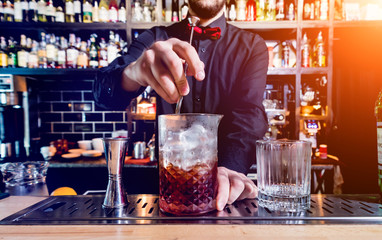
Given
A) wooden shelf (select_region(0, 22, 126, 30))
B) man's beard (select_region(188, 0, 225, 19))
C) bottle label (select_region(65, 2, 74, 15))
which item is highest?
bottle label (select_region(65, 2, 74, 15))

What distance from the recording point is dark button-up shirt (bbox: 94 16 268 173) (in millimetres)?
1452

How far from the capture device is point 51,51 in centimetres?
272

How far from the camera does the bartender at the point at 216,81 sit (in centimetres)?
71

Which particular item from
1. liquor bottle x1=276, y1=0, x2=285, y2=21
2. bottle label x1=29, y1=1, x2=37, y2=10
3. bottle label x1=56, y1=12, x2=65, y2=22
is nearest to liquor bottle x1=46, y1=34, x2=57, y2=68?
bottle label x1=56, y1=12, x2=65, y2=22

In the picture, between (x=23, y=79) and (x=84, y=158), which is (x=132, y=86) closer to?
(x=84, y=158)

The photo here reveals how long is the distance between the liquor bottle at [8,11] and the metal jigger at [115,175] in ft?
9.01

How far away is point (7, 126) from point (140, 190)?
1.44 m

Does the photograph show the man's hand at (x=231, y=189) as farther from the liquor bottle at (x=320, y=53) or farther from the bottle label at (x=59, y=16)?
the bottle label at (x=59, y=16)

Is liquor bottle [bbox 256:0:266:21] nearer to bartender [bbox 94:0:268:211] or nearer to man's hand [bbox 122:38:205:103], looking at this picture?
bartender [bbox 94:0:268:211]

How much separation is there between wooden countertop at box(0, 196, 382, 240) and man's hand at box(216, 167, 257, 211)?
0.08 metres

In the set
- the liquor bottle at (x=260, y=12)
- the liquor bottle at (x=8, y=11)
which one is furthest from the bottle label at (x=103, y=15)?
the liquor bottle at (x=260, y=12)

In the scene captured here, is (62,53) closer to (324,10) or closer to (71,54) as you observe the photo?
(71,54)

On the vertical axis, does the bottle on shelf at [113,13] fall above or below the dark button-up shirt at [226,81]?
above

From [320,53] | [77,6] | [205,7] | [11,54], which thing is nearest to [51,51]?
[11,54]
